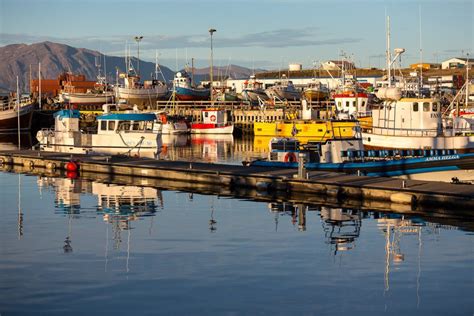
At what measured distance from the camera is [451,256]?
26.5 meters

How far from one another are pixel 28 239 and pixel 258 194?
42.0 feet

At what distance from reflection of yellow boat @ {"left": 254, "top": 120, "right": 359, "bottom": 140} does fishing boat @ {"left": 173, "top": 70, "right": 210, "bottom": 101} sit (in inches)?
1571

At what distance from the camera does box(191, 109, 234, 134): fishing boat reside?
97.5 metres

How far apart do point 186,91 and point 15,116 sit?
38.2 metres

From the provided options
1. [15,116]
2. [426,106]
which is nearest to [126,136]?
[426,106]

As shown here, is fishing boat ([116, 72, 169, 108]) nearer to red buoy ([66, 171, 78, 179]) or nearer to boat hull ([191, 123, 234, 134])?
boat hull ([191, 123, 234, 134])

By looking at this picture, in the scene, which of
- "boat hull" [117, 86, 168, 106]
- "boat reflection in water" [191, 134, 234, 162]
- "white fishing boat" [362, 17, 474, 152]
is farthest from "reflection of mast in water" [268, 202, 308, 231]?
"boat hull" [117, 86, 168, 106]

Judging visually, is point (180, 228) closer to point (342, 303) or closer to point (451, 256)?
point (451, 256)

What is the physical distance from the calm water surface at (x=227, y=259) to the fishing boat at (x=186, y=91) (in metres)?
96.5

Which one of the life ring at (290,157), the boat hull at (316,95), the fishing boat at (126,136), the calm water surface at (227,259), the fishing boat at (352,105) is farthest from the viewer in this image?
the boat hull at (316,95)

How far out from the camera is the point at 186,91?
136250mm

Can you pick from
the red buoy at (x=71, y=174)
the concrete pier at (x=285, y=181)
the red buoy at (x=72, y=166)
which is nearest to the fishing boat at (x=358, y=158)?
the concrete pier at (x=285, y=181)

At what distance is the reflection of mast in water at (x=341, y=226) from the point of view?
28.8 meters

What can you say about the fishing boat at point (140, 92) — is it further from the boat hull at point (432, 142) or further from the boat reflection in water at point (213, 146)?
the boat hull at point (432, 142)
